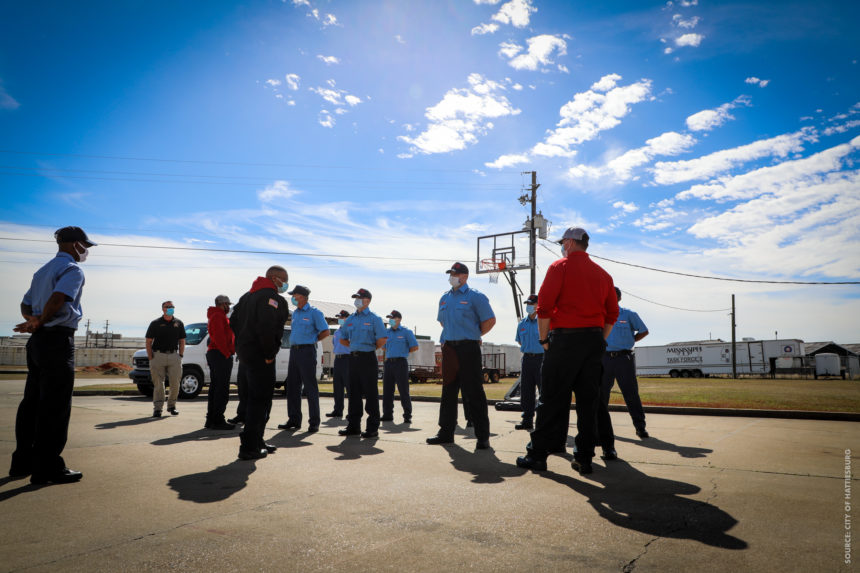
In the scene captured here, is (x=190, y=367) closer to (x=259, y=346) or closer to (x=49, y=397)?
(x=259, y=346)

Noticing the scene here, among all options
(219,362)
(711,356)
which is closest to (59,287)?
(219,362)

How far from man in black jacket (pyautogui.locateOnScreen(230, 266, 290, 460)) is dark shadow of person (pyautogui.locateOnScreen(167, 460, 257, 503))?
59cm

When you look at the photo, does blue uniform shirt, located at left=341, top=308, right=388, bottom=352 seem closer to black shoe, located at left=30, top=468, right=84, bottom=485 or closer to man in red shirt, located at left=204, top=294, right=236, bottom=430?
man in red shirt, located at left=204, top=294, right=236, bottom=430

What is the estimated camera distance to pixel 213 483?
12.2 feet

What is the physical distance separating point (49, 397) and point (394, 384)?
6103mm

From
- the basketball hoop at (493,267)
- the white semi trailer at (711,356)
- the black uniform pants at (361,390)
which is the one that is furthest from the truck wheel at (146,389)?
the white semi trailer at (711,356)

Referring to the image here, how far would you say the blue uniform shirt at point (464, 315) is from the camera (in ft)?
18.9

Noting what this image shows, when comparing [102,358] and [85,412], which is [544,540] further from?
[102,358]

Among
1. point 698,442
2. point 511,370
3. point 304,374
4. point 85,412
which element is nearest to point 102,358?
point 511,370

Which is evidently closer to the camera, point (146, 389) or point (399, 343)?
point (399, 343)

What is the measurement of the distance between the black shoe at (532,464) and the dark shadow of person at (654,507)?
8cm

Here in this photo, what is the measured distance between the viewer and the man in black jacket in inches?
195

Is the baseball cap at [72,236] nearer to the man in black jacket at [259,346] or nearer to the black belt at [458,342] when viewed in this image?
the man in black jacket at [259,346]

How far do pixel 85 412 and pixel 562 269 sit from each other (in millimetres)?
8539
